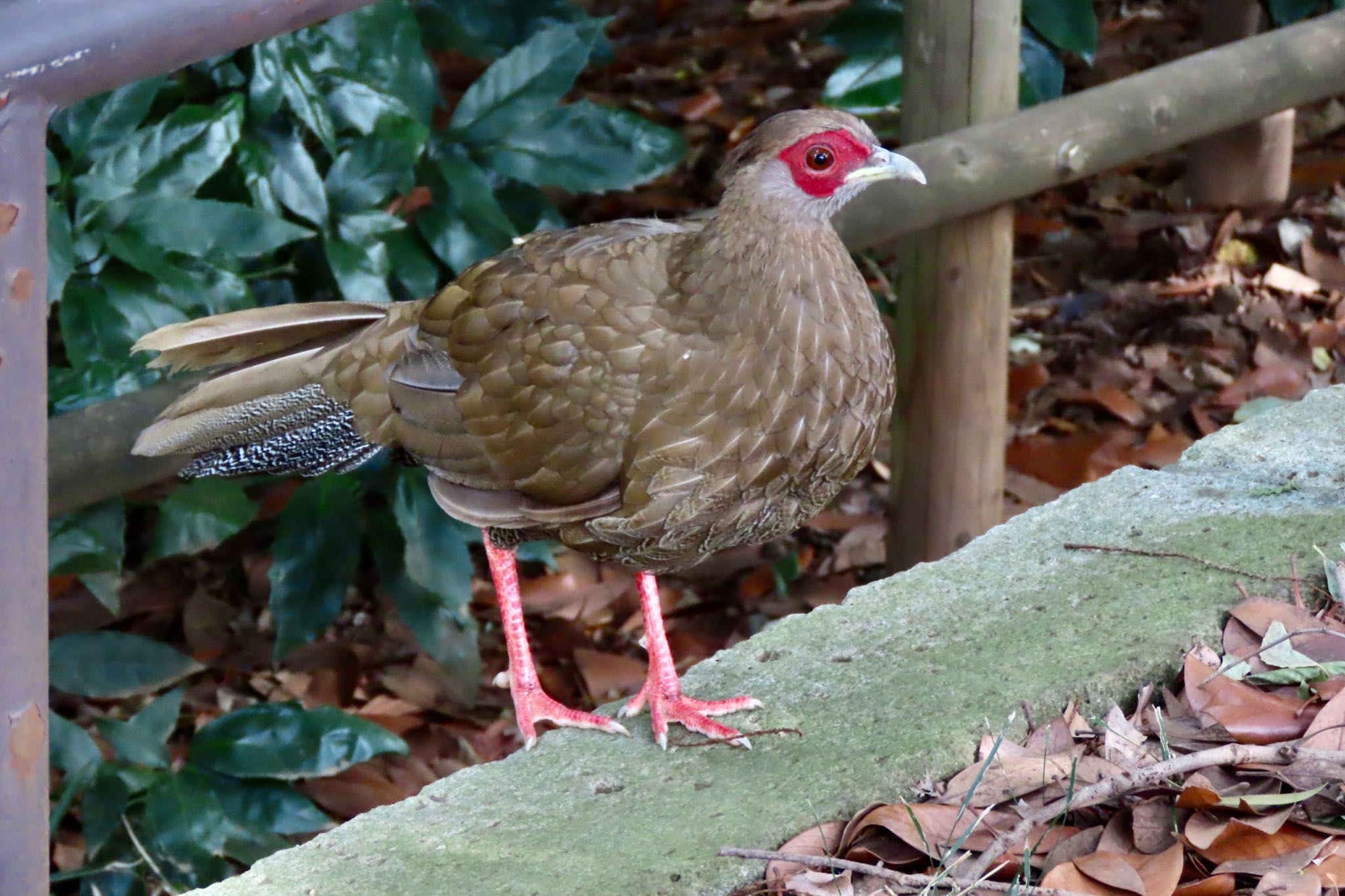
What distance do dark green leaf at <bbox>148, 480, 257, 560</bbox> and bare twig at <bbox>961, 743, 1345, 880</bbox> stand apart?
7.51 feet

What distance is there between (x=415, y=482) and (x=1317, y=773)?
243 centimetres

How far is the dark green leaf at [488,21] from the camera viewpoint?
433 centimetres

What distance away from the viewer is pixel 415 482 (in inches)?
162

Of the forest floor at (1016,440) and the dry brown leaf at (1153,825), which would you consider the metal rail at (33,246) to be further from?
the forest floor at (1016,440)

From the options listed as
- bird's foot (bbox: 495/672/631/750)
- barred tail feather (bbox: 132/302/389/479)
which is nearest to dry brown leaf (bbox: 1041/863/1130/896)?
bird's foot (bbox: 495/672/631/750)

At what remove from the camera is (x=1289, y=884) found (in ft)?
6.90

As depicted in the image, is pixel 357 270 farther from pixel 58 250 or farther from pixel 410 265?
pixel 58 250

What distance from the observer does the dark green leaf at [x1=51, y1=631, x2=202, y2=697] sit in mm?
3838

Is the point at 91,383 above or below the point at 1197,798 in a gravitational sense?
above

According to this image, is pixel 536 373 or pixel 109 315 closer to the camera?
pixel 536 373

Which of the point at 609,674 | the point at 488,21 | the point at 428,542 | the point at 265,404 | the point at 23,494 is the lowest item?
the point at 609,674

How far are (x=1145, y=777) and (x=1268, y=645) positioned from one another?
18.9 inches

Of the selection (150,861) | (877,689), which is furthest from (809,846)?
(150,861)

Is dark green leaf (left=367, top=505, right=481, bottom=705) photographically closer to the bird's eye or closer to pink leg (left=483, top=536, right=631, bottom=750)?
pink leg (left=483, top=536, right=631, bottom=750)
